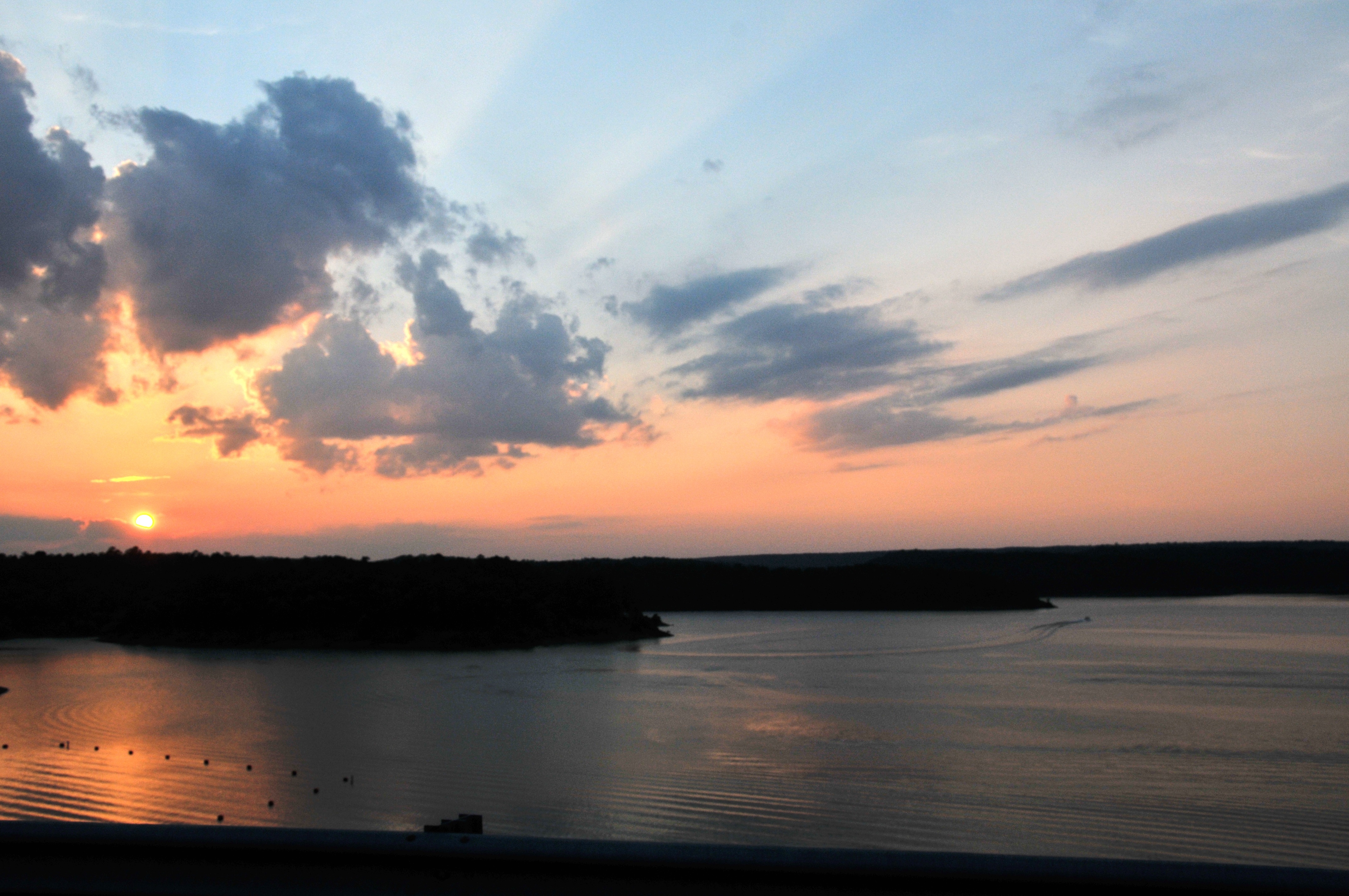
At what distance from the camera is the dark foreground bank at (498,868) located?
8.25 feet

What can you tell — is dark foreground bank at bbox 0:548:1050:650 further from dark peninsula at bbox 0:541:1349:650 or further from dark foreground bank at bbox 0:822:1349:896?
dark foreground bank at bbox 0:822:1349:896

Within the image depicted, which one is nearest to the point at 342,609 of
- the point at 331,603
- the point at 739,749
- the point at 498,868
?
the point at 331,603

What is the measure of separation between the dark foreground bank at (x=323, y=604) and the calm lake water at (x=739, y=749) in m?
9.27

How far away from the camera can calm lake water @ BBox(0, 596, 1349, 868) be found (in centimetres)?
1230

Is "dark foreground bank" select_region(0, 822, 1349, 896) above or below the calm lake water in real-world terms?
above

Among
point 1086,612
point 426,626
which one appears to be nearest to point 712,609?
point 1086,612

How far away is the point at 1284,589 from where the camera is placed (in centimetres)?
10894

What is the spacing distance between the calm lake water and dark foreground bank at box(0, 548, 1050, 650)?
9.27 meters

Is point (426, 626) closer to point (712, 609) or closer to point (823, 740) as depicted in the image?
point (823, 740)

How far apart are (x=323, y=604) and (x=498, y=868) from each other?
50.7 meters

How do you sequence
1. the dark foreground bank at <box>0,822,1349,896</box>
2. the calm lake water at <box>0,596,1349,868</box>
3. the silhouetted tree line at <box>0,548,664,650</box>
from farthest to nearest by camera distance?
1. the silhouetted tree line at <box>0,548,664,650</box>
2. the calm lake water at <box>0,596,1349,868</box>
3. the dark foreground bank at <box>0,822,1349,896</box>

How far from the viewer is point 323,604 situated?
162 ft

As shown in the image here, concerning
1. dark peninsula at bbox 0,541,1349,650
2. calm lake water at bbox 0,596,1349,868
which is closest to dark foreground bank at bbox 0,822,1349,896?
calm lake water at bbox 0,596,1349,868

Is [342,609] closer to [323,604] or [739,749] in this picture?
[323,604]
